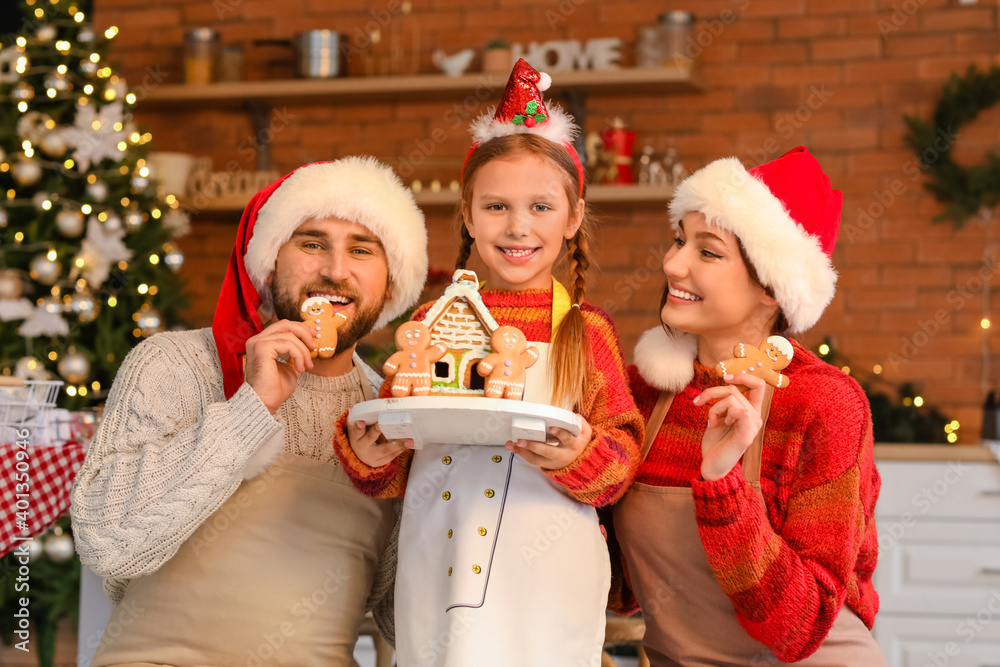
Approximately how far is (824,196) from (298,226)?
103 cm

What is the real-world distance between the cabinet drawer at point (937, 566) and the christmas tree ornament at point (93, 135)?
3.37 m

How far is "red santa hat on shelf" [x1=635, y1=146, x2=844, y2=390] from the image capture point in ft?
5.69

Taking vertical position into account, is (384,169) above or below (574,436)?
above

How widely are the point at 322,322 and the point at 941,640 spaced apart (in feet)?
9.04

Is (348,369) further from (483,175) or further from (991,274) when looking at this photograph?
(991,274)

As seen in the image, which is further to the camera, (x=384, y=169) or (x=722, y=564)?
(x=384, y=169)

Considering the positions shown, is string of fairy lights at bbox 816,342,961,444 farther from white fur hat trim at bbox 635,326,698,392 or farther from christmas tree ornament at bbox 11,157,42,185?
christmas tree ornament at bbox 11,157,42,185

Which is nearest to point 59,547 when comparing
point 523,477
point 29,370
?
point 29,370

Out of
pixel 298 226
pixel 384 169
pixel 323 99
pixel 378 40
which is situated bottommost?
pixel 298 226

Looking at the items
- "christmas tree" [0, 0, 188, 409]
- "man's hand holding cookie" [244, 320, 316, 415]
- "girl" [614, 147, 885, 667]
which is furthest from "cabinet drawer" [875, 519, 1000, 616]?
"christmas tree" [0, 0, 188, 409]

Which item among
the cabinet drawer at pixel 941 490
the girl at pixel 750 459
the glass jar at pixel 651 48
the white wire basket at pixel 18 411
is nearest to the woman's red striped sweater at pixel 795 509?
the girl at pixel 750 459

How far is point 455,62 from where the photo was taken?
14.9ft

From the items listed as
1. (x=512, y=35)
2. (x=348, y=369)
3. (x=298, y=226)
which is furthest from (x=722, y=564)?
(x=512, y=35)

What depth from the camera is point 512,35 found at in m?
4.63
